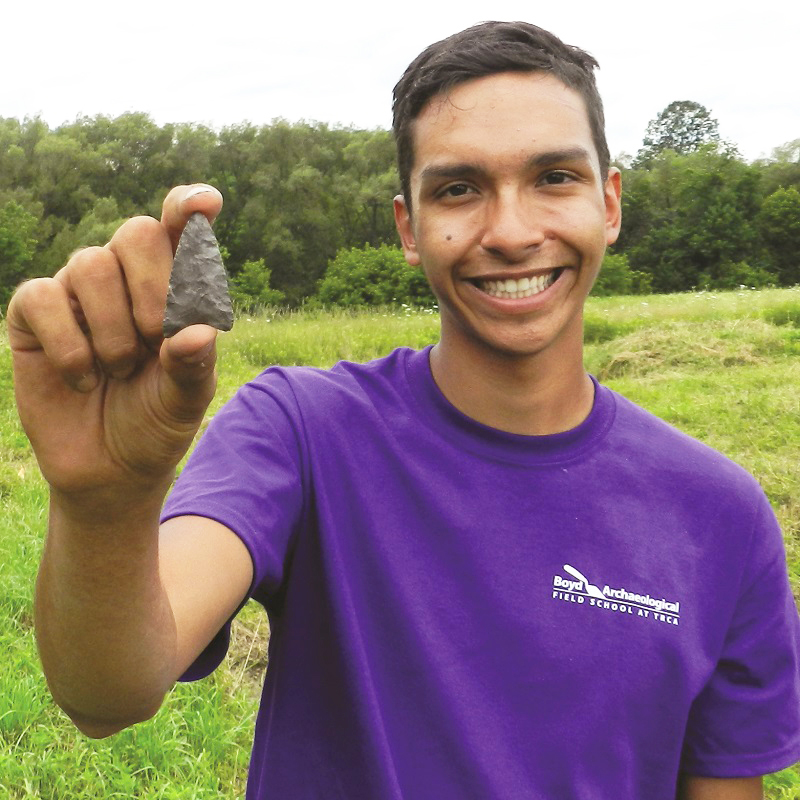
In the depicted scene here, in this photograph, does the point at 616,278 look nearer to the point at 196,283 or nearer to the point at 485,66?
the point at 485,66

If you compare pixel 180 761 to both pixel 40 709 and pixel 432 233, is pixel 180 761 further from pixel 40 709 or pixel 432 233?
pixel 432 233

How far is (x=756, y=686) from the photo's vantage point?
1.90 meters

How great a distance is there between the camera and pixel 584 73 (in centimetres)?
207

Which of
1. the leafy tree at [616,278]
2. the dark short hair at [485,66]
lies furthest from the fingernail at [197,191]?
the leafy tree at [616,278]

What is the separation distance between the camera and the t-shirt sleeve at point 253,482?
153cm

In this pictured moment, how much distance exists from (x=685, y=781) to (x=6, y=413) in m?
6.96

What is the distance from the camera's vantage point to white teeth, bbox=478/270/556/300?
6.26 ft

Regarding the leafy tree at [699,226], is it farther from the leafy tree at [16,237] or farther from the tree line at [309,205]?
the leafy tree at [16,237]

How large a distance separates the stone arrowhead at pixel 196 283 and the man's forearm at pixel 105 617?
0.86 feet

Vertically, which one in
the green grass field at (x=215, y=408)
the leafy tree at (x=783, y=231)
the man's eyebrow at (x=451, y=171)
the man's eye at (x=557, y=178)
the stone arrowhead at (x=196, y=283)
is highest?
the man's eyebrow at (x=451, y=171)

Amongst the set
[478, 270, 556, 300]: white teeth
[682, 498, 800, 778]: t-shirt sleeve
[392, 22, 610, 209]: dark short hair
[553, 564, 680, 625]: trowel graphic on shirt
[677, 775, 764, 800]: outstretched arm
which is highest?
[392, 22, 610, 209]: dark short hair

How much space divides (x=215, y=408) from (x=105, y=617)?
6.73 meters

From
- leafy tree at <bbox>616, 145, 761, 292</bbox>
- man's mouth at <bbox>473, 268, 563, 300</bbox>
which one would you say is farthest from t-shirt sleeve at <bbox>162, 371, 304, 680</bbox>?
leafy tree at <bbox>616, 145, 761, 292</bbox>

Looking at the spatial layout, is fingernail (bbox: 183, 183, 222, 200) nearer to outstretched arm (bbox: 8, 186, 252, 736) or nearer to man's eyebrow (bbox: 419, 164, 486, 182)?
outstretched arm (bbox: 8, 186, 252, 736)
